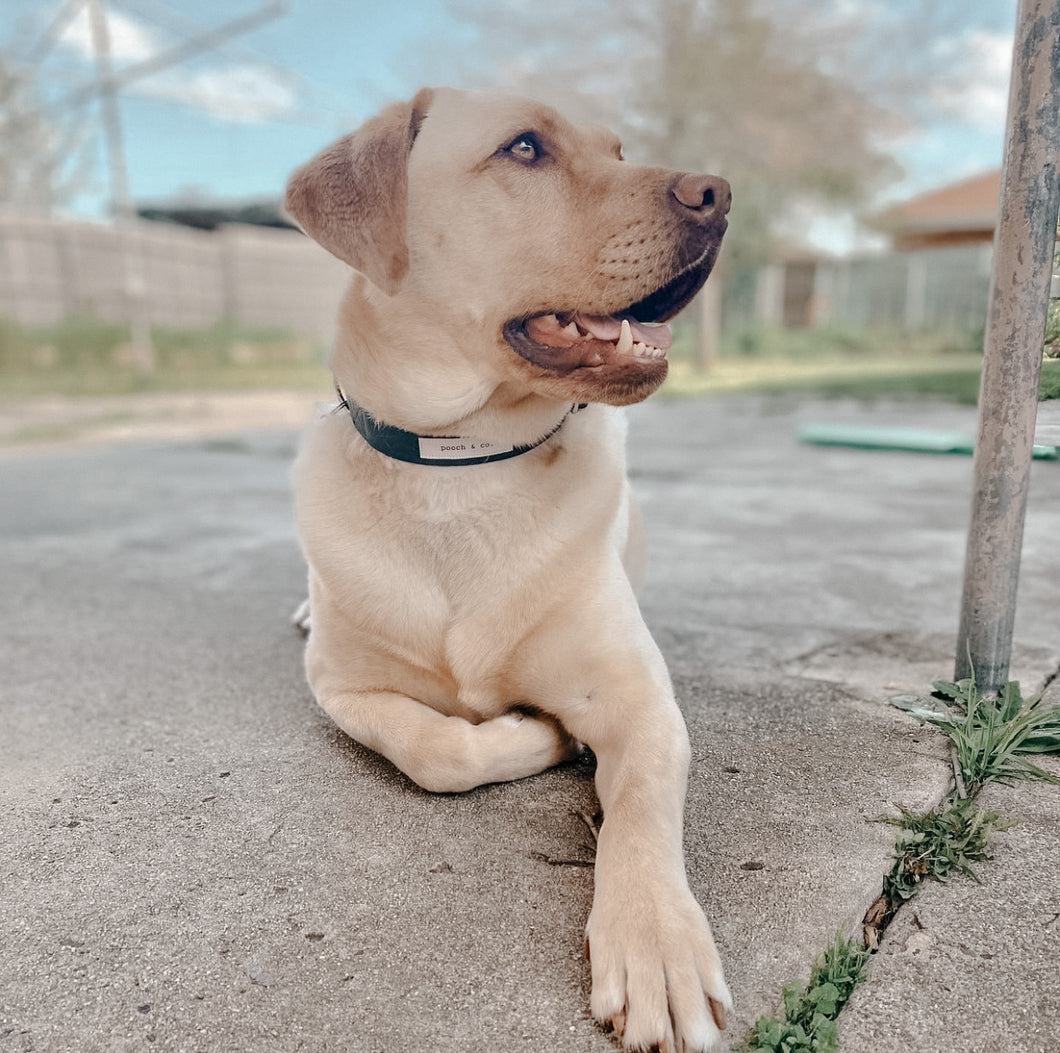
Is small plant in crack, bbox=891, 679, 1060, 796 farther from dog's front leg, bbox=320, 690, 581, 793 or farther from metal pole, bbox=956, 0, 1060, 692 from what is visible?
dog's front leg, bbox=320, 690, 581, 793

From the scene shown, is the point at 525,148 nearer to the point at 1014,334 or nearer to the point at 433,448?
the point at 433,448

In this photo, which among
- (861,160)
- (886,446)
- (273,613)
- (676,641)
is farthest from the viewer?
(861,160)

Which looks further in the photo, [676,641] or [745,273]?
[745,273]

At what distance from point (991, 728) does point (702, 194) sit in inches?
44.8

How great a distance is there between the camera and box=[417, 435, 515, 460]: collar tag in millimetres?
1844

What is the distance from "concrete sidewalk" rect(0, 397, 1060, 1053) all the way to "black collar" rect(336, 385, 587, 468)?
60cm

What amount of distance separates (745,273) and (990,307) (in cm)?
1961

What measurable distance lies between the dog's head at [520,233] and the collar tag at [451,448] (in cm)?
14

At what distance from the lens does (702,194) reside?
1.72 m

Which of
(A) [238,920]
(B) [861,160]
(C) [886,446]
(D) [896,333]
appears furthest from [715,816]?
(D) [896,333]

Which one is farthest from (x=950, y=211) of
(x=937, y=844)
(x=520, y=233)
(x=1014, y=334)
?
(x=937, y=844)

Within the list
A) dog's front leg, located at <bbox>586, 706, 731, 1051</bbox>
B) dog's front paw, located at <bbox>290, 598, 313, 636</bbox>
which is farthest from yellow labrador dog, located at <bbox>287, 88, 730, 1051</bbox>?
dog's front paw, located at <bbox>290, 598, 313, 636</bbox>

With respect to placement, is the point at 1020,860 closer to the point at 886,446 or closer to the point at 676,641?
the point at 676,641

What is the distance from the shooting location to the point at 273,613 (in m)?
2.92
